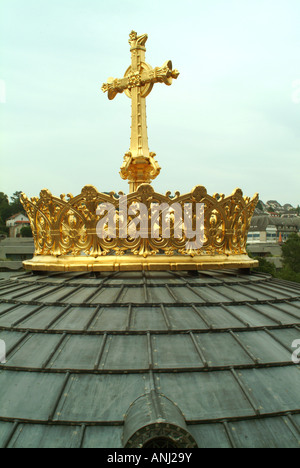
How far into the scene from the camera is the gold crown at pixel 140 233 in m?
5.73

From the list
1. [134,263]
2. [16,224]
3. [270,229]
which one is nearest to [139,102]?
[134,263]

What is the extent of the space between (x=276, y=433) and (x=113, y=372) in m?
1.63

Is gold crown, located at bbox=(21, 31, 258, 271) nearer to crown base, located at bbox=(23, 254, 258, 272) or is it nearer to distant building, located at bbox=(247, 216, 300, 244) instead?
crown base, located at bbox=(23, 254, 258, 272)

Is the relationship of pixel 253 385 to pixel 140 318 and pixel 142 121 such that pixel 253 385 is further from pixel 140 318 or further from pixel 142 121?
pixel 142 121

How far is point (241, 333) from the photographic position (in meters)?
4.19

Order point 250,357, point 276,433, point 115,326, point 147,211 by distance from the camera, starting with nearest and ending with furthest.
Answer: point 276,433
point 250,357
point 115,326
point 147,211

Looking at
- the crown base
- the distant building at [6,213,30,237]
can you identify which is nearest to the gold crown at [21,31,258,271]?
the crown base

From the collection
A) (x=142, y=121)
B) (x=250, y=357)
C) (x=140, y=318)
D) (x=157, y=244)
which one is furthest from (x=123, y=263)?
(x=142, y=121)

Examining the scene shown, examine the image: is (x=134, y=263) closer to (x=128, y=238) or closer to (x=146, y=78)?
(x=128, y=238)

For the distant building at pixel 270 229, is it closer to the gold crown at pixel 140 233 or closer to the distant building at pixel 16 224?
the distant building at pixel 16 224

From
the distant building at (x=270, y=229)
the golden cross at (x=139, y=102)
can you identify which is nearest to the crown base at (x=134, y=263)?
the golden cross at (x=139, y=102)

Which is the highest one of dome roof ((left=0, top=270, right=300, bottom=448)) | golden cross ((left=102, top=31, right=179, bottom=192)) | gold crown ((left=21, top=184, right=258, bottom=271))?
golden cross ((left=102, top=31, right=179, bottom=192))

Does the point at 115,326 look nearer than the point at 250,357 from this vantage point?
No

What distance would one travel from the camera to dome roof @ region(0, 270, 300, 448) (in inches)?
113
